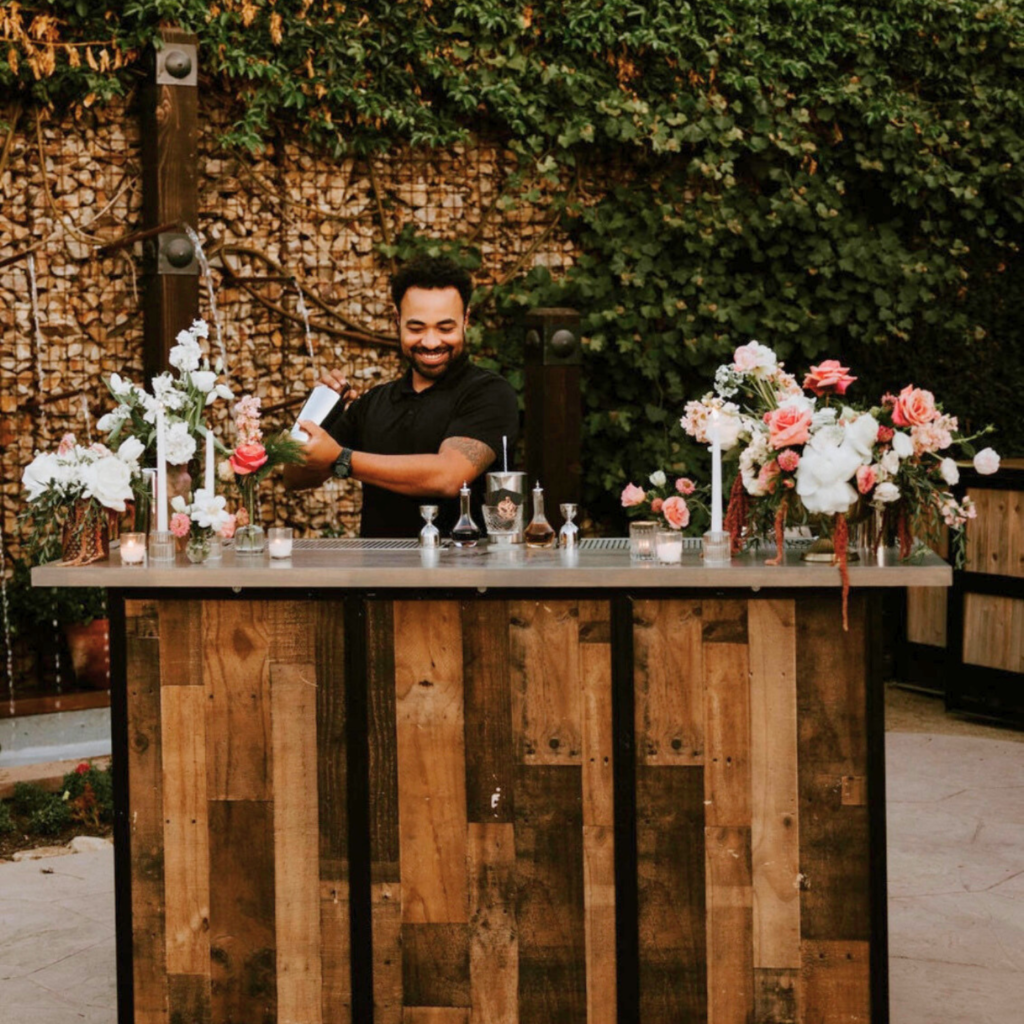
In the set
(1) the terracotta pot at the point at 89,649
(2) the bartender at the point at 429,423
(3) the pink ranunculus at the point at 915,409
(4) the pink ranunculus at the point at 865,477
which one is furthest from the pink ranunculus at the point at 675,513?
(1) the terracotta pot at the point at 89,649

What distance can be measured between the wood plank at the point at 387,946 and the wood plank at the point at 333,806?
0.06 meters

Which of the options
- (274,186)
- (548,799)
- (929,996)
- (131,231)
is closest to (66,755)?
(131,231)

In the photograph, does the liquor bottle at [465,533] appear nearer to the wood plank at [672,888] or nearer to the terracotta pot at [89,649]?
the wood plank at [672,888]

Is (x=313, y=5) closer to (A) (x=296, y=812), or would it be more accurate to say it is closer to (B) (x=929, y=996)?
(A) (x=296, y=812)

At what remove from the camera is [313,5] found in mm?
6289

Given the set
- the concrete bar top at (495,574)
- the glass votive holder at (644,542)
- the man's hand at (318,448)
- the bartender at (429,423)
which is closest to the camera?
the concrete bar top at (495,574)

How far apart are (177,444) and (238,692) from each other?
Answer: 583mm

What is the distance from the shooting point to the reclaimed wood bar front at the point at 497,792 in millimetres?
3053

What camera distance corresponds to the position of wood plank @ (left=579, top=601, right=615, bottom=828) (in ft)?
10.2

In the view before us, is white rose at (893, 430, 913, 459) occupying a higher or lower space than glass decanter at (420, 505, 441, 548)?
higher

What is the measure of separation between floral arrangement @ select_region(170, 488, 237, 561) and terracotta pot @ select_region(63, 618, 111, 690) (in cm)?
278

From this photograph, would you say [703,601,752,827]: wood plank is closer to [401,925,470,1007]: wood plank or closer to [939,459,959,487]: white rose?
[939,459,959,487]: white rose

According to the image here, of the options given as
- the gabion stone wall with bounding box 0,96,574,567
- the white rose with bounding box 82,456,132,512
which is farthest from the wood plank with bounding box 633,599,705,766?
the gabion stone wall with bounding box 0,96,574,567

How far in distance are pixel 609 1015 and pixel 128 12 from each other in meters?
4.48
